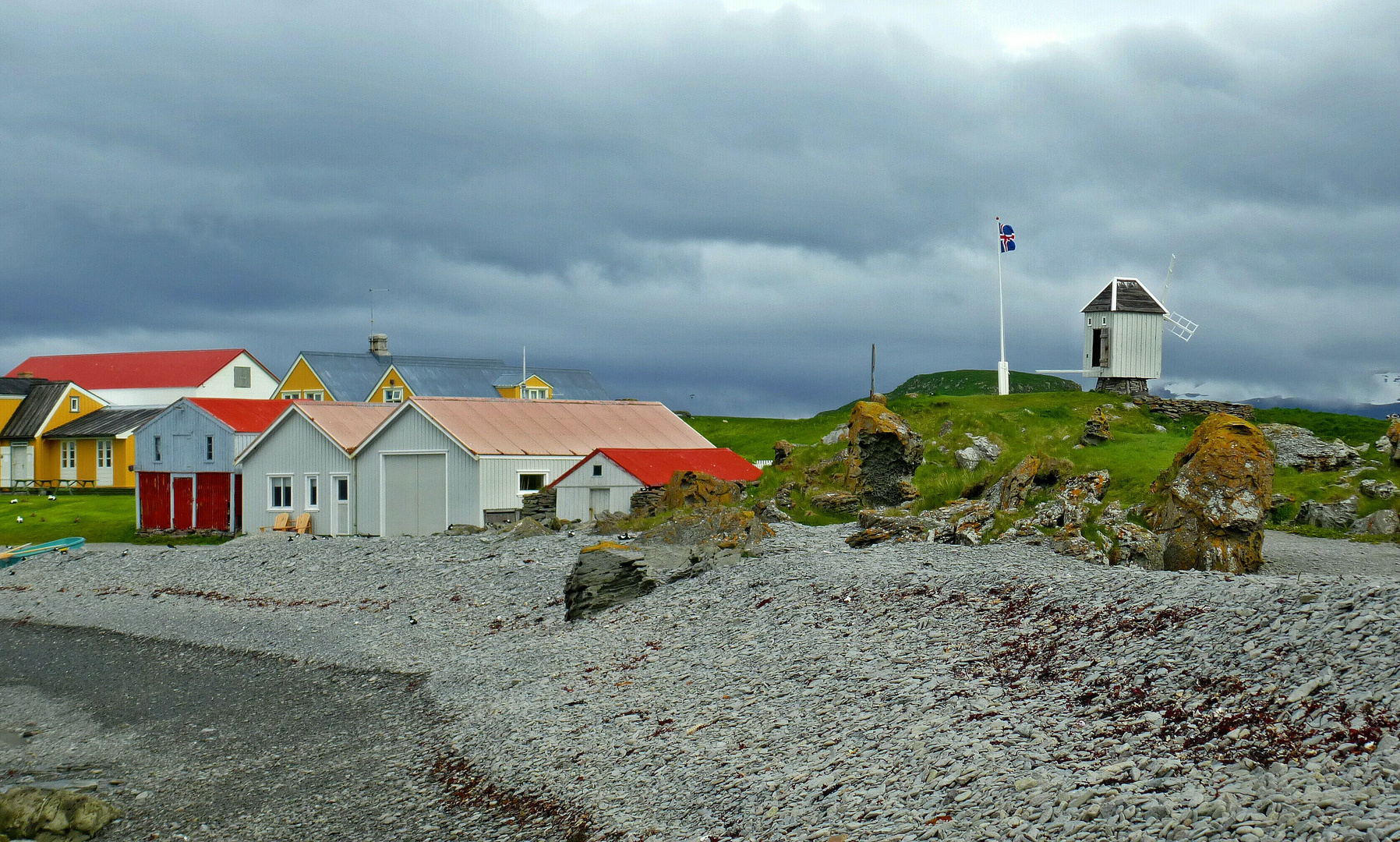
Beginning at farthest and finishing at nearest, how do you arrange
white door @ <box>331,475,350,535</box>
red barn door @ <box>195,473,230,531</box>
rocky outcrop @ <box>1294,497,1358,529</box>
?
red barn door @ <box>195,473,230,531</box> → white door @ <box>331,475,350,535</box> → rocky outcrop @ <box>1294,497,1358,529</box>

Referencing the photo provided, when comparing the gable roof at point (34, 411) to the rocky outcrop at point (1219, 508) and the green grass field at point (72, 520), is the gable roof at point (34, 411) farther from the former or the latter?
the rocky outcrop at point (1219, 508)

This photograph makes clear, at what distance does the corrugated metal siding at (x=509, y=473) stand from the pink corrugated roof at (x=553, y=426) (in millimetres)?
319

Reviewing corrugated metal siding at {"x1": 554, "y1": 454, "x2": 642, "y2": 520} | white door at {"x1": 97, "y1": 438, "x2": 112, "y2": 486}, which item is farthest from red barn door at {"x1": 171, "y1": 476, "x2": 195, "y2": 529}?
corrugated metal siding at {"x1": 554, "y1": 454, "x2": 642, "y2": 520}

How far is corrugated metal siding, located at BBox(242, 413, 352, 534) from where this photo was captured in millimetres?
46000

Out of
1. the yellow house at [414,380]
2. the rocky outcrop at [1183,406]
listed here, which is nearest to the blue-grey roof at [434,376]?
the yellow house at [414,380]

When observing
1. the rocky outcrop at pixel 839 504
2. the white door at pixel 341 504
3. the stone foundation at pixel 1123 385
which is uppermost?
the stone foundation at pixel 1123 385

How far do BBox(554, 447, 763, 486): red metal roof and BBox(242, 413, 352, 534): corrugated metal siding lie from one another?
11.7 metres

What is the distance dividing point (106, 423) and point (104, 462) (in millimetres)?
2386

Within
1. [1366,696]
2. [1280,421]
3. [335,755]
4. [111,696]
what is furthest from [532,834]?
Answer: [1280,421]

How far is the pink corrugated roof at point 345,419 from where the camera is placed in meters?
46.2

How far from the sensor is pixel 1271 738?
9.93 metres

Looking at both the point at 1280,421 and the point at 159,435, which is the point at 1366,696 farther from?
the point at 159,435

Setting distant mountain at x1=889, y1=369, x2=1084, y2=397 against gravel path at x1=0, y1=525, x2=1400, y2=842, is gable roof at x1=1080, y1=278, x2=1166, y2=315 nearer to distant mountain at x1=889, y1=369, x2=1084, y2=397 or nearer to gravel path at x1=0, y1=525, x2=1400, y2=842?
distant mountain at x1=889, y1=369, x2=1084, y2=397

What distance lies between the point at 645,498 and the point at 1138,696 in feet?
89.8
